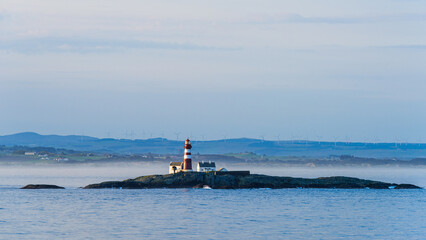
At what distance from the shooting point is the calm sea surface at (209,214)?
1866 inches

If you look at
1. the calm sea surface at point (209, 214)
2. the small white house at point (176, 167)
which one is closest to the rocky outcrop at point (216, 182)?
the calm sea surface at point (209, 214)

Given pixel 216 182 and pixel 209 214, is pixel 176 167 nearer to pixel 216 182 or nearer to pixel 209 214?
pixel 216 182

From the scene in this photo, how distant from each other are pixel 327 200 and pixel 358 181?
18.2 metres

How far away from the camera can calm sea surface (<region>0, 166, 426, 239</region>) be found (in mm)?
47406

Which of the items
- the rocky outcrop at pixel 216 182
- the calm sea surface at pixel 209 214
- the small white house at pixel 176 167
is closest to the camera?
the calm sea surface at pixel 209 214

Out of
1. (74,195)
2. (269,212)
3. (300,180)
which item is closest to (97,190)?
(74,195)

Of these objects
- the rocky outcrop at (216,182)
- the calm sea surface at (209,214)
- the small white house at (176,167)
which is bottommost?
the calm sea surface at (209,214)

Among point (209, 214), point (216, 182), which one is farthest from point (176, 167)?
point (209, 214)

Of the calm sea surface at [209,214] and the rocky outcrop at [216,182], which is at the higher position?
the rocky outcrop at [216,182]

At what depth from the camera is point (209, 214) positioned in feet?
193

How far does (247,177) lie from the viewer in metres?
87.8

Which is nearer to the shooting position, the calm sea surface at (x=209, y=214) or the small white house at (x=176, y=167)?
the calm sea surface at (x=209, y=214)

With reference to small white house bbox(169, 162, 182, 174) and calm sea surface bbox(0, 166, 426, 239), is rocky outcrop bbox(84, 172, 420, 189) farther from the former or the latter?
small white house bbox(169, 162, 182, 174)

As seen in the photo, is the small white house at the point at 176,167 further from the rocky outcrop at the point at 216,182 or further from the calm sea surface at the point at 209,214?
the calm sea surface at the point at 209,214
